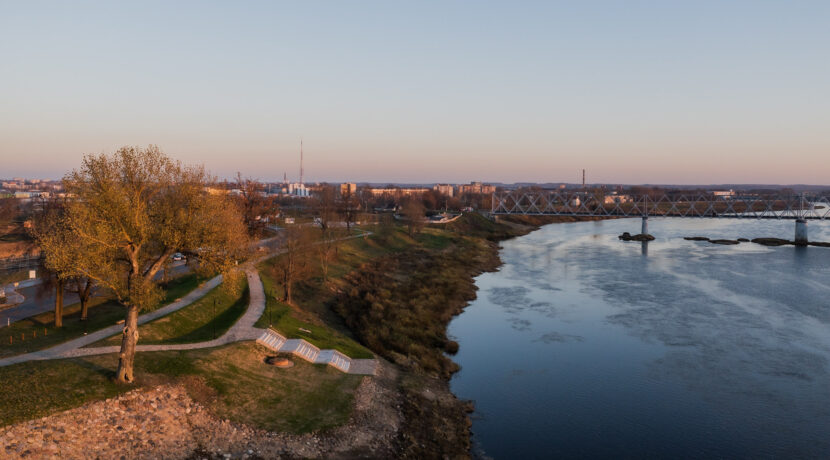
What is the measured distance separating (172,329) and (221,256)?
944 centimetres

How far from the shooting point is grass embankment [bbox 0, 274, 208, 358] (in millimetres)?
26125

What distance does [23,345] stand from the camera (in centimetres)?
2611

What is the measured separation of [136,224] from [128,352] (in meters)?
5.34

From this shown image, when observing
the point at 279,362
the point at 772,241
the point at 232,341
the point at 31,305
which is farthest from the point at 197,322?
the point at 772,241

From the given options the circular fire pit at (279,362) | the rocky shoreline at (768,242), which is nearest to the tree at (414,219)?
the rocky shoreline at (768,242)

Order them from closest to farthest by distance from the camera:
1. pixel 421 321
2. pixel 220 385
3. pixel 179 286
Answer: pixel 220 385 < pixel 179 286 < pixel 421 321

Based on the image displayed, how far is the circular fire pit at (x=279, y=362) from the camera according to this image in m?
28.0

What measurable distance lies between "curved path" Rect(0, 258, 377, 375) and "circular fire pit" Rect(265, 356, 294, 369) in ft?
4.64

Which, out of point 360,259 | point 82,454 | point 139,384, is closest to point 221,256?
point 139,384

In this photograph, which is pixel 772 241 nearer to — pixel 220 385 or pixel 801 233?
pixel 801 233

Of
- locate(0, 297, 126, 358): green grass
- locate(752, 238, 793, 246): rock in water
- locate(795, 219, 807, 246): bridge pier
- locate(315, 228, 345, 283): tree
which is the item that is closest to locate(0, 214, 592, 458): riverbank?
locate(0, 297, 126, 358): green grass

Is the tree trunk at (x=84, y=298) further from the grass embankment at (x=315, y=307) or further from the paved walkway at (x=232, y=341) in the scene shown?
the grass embankment at (x=315, y=307)

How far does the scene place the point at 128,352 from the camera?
2177 centimetres

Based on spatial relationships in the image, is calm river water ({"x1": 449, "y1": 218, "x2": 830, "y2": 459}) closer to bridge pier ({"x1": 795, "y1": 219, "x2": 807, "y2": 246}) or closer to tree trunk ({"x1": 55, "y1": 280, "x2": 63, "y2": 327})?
tree trunk ({"x1": 55, "y1": 280, "x2": 63, "y2": 327})
